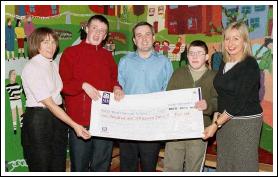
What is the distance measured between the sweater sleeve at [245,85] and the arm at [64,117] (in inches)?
53.2

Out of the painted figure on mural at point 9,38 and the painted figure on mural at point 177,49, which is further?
the painted figure on mural at point 177,49

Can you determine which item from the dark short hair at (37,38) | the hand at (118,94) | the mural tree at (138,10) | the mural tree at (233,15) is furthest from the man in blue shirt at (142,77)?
the mural tree at (138,10)

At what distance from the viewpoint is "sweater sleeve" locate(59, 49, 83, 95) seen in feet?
9.80

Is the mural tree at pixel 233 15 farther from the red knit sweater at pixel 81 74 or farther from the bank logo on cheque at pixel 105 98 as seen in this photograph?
the bank logo on cheque at pixel 105 98

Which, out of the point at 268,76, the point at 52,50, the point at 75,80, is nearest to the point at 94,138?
the point at 75,80

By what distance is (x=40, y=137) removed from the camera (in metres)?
2.78

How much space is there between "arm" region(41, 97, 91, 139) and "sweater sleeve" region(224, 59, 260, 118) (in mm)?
1351

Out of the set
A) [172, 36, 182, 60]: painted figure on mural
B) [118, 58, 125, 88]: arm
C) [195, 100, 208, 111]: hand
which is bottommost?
[195, 100, 208, 111]: hand

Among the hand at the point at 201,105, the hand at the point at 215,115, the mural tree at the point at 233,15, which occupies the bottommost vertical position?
the hand at the point at 215,115

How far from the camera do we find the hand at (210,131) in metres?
2.93

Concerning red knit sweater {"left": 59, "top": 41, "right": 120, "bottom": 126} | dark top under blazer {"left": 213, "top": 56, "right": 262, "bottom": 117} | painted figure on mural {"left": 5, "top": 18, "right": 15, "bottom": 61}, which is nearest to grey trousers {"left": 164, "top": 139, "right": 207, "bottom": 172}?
dark top under blazer {"left": 213, "top": 56, "right": 262, "bottom": 117}

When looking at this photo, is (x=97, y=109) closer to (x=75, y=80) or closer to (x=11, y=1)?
(x=75, y=80)

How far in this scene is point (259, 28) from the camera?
3967 millimetres

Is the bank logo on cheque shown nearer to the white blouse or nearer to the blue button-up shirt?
the blue button-up shirt
